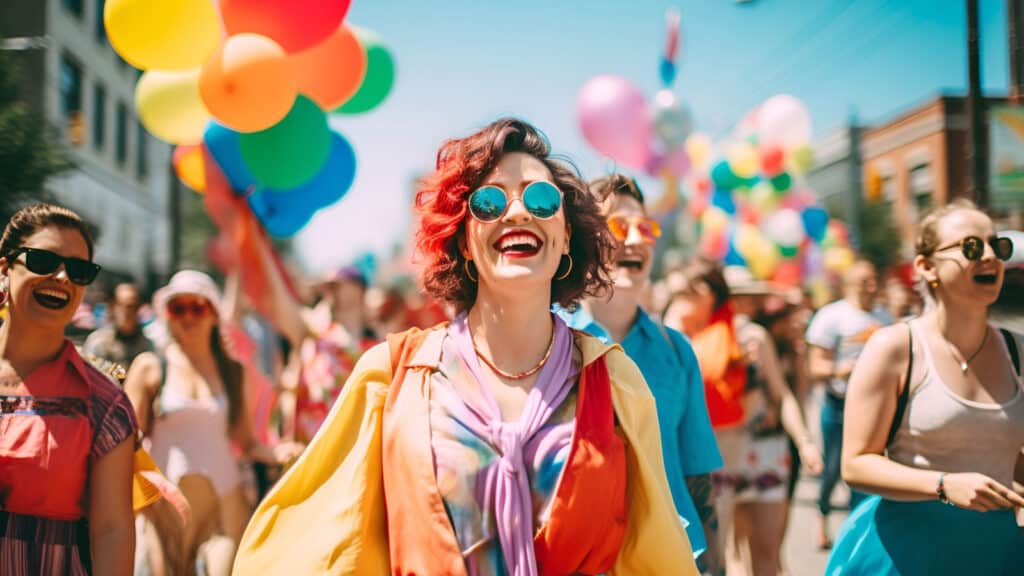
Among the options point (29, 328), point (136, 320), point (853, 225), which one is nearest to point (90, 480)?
point (29, 328)

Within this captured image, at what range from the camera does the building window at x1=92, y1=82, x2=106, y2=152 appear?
1025 inches

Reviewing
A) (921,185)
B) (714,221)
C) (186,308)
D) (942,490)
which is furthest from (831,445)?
(921,185)

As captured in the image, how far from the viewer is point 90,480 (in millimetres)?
2572

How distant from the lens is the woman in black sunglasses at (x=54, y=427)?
8.11 feet

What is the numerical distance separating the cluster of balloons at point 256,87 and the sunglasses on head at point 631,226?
7.39ft

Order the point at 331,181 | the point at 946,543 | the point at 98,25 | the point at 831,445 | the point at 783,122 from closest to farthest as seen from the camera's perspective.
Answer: the point at 946,543 < the point at 331,181 < the point at 831,445 < the point at 783,122 < the point at 98,25

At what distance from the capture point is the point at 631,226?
12.0 feet

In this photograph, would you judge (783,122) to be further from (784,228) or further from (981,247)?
(981,247)

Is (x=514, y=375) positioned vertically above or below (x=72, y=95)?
below

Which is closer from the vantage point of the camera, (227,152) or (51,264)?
(51,264)

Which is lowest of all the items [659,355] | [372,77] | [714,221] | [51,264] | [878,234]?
[659,355]

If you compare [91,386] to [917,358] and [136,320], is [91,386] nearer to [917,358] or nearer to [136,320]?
[917,358]

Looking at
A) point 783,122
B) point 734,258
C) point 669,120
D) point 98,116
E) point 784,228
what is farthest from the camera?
point 98,116

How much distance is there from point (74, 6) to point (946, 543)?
25.4 metres
